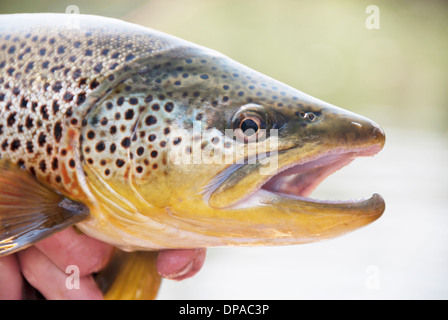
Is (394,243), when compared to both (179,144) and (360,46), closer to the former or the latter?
(179,144)

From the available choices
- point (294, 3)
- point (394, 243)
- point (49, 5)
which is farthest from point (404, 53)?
point (394, 243)

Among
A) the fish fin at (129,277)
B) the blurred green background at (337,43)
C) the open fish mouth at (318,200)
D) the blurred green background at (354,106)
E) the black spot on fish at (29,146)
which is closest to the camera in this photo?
the open fish mouth at (318,200)

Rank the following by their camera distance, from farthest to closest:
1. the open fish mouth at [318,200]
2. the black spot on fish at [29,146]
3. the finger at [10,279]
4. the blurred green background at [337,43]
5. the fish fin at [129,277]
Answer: the blurred green background at [337,43]
the fish fin at [129,277]
the finger at [10,279]
the black spot on fish at [29,146]
the open fish mouth at [318,200]

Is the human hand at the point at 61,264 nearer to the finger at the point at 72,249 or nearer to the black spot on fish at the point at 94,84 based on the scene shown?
the finger at the point at 72,249

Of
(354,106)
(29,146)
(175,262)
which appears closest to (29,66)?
(29,146)

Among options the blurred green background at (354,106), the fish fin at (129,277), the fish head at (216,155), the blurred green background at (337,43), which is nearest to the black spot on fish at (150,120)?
the fish head at (216,155)

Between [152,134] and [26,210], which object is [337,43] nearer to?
[152,134]
